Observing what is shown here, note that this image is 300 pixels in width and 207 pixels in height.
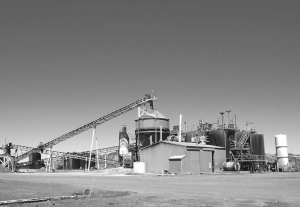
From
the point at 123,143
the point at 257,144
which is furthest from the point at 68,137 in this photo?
the point at 257,144

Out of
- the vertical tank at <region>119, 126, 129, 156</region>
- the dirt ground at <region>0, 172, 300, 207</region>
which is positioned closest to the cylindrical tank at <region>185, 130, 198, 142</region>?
the vertical tank at <region>119, 126, 129, 156</region>

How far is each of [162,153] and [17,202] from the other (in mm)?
33219

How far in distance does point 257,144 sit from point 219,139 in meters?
8.61

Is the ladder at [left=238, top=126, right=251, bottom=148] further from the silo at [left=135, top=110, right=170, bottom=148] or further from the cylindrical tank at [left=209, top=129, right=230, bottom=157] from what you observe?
the silo at [left=135, top=110, right=170, bottom=148]

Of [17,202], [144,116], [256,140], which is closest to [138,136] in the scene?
[144,116]

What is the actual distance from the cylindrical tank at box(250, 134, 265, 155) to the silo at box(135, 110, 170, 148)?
50.2ft

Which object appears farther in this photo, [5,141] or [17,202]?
[5,141]

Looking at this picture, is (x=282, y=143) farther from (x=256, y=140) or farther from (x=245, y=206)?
(x=245, y=206)

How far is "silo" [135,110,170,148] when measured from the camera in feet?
186

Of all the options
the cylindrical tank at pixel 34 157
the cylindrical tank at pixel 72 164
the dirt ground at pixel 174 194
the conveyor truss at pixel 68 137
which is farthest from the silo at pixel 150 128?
the dirt ground at pixel 174 194

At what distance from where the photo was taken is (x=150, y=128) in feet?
186

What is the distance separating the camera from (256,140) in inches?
2256

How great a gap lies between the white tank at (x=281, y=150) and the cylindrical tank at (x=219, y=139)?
35.8 ft

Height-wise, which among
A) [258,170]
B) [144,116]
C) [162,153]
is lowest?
[258,170]
